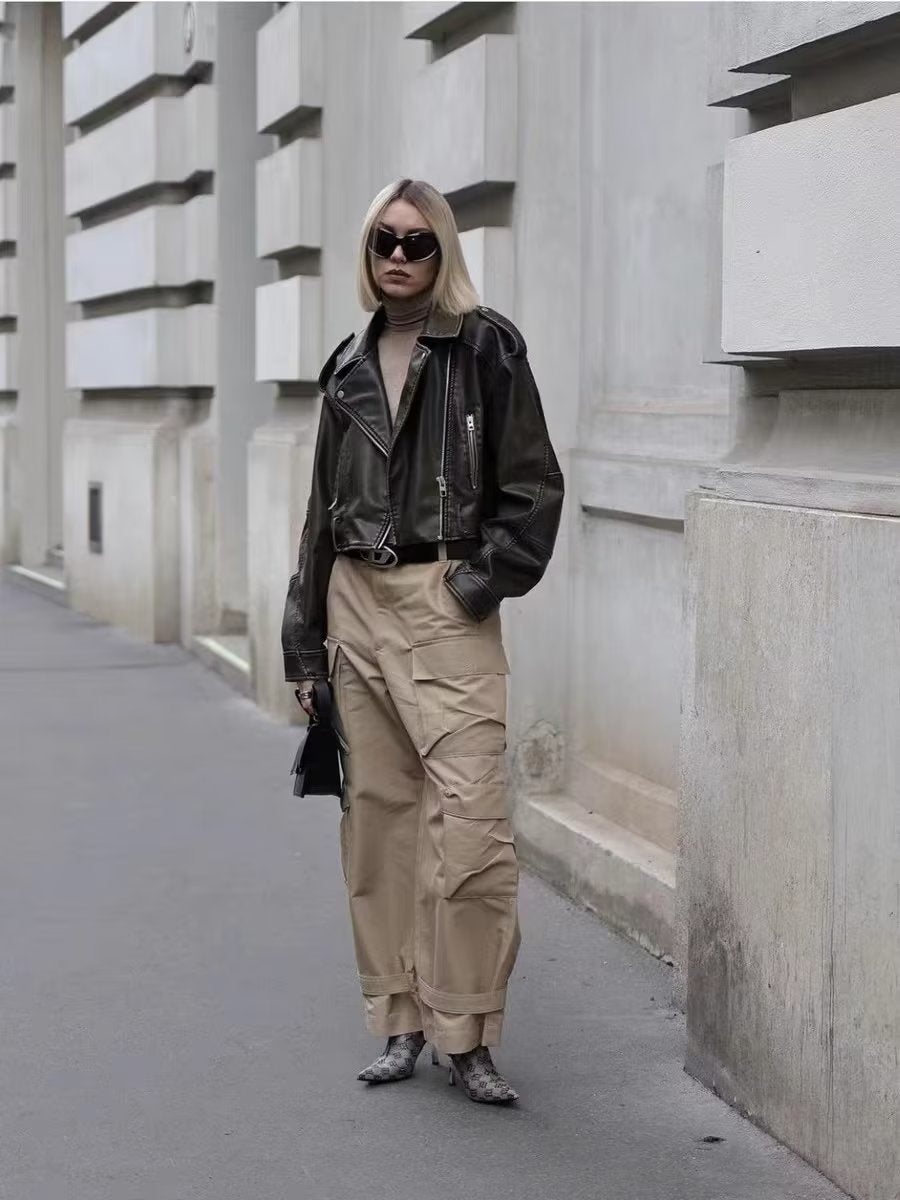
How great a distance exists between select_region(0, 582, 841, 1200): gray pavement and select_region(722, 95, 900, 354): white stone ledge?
153 centimetres

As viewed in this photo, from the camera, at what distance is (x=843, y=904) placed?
3.55 metres

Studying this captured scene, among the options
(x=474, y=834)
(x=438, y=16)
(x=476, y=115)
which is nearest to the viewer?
(x=474, y=834)

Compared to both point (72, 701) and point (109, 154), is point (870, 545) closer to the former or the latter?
point (72, 701)

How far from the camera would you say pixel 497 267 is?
6.31 m

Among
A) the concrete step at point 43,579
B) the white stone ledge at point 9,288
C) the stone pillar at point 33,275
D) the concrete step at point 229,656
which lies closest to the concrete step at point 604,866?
the concrete step at point 229,656

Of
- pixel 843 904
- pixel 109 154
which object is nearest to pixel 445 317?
pixel 843 904

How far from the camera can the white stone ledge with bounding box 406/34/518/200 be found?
625 centimetres

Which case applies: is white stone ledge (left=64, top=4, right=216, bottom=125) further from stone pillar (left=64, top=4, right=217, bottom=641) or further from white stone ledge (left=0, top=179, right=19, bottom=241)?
white stone ledge (left=0, top=179, right=19, bottom=241)

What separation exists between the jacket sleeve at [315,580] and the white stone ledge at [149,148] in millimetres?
6558

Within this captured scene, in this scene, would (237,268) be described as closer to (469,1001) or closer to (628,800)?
(628,800)

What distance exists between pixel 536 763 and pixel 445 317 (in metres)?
2.42

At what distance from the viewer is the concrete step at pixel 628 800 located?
17.8 feet


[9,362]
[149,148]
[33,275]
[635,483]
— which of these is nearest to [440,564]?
[635,483]

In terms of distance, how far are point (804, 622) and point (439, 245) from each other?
1063 millimetres
